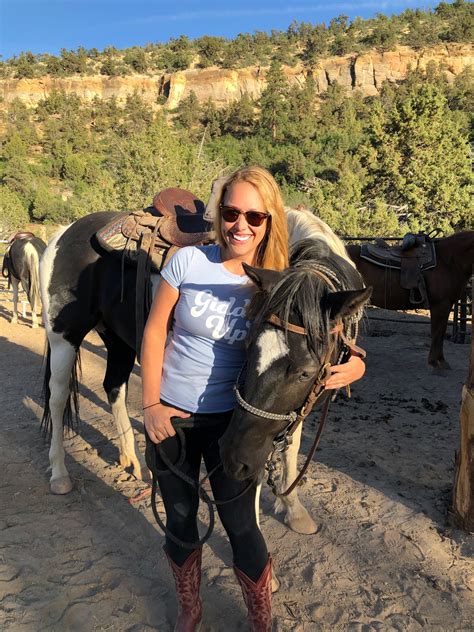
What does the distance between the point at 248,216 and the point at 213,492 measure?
3.10 feet

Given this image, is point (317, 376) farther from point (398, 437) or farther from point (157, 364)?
point (398, 437)

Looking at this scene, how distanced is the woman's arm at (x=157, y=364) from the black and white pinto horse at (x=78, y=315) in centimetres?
124

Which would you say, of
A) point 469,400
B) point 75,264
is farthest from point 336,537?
point 75,264

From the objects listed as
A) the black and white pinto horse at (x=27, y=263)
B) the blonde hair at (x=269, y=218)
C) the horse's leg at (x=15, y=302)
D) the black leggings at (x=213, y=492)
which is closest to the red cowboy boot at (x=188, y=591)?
the black leggings at (x=213, y=492)

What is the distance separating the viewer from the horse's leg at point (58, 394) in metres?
2.92

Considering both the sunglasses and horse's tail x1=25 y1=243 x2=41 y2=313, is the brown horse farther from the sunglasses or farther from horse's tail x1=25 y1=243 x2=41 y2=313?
horse's tail x1=25 y1=243 x2=41 y2=313

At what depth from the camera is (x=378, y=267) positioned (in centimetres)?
587

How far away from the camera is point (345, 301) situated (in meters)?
1.15

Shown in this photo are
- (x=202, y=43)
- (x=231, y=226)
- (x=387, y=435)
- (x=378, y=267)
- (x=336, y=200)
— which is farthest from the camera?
(x=202, y=43)

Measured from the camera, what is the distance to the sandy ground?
1.87 metres

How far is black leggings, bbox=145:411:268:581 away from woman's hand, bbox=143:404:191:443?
0.09 ft

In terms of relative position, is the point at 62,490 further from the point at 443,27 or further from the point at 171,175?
the point at 443,27

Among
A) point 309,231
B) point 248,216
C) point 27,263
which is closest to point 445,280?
point 309,231

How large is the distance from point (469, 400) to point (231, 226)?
1787mm
